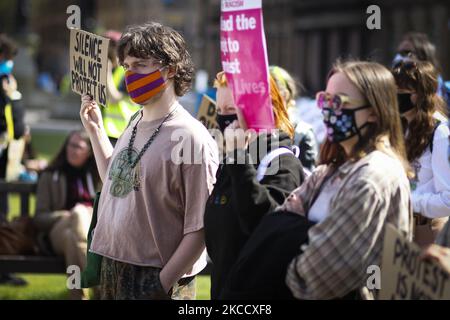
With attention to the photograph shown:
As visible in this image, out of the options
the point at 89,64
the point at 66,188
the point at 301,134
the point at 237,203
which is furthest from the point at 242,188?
the point at 66,188

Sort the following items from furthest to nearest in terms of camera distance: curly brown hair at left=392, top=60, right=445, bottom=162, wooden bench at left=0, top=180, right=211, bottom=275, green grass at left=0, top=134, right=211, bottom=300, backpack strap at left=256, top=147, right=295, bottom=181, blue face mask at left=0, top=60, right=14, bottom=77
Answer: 1. blue face mask at left=0, top=60, right=14, bottom=77
2. green grass at left=0, top=134, right=211, bottom=300
3. wooden bench at left=0, top=180, right=211, bottom=275
4. curly brown hair at left=392, top=60, right=445, bottom=162
5. backpack strap at left=256, top=147, right=295, bottom=181

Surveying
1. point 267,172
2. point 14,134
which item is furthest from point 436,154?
point 14,134

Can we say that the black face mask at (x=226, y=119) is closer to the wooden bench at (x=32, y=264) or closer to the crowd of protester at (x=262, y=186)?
the crowd of protester at (x=262, y=186)

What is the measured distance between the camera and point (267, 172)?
4.17 meters

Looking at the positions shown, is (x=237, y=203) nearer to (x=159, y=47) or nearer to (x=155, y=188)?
(x=155, y=188)

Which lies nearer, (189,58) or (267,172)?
(267,172)

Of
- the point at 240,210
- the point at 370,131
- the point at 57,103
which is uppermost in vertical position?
the point at 370,131

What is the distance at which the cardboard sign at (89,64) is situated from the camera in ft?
16.1

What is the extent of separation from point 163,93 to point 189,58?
282 millimetres

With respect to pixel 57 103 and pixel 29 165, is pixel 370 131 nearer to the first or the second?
pixel 29 165

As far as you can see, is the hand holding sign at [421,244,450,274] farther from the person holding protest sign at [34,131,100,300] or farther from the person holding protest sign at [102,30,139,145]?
the person holding protest sign at [34,131,100,300]

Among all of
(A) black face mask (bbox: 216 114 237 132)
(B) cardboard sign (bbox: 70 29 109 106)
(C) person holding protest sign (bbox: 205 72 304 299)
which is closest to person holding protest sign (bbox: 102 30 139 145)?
(B) cardboard sign (bbox: 70 29 109 106)

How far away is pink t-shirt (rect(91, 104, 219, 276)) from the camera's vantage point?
4.39 m
